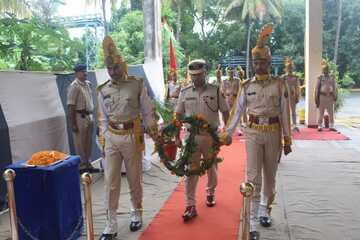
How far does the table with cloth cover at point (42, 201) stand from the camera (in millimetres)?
4090

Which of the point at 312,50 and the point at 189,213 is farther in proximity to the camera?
the point at 312,50

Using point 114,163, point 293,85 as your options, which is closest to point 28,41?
point 114,163

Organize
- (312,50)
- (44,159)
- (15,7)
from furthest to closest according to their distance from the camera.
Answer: (15,7) → (312,50) → (44,159)

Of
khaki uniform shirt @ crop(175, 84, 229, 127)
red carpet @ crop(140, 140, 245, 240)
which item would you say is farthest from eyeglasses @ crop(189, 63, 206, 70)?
red carpet @ crop(140, 140, 245, 240)

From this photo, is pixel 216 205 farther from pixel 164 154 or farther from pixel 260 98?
pixel 260 98

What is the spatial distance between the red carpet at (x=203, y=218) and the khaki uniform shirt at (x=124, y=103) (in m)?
1.13

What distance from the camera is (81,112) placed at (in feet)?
23.4

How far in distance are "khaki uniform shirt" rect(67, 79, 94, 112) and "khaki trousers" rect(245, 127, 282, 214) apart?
334 cm

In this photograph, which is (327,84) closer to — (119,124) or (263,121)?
(263,121)

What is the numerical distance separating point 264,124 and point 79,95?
354cm

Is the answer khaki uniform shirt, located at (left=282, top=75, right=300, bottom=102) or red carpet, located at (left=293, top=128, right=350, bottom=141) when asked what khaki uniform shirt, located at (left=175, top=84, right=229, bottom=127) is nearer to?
red carpet, located at (left=293, top=128, right=350, bottom=141)

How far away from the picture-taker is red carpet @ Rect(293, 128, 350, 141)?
1127cm

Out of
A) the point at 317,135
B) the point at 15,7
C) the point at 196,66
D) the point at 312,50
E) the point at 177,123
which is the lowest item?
the point at 317,135

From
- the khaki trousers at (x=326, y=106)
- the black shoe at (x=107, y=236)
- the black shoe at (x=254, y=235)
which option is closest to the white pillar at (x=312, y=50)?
the khaki trousers at (x=326, y=106)
